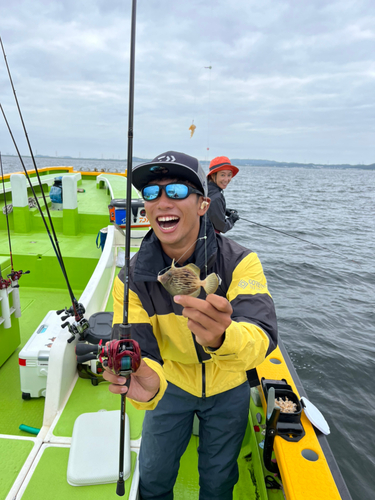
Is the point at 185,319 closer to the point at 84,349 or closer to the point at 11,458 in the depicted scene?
the point at 84,349

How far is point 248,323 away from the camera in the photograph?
156 cm

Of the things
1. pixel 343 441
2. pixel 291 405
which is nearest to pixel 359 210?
pixel 343 441

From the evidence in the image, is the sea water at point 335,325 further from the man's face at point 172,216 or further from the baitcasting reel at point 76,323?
the man's face at point 172,216

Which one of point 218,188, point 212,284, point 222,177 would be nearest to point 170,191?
point 212,284

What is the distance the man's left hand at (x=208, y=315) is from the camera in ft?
3.79

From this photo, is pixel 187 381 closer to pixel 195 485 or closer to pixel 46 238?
pixel 195 485

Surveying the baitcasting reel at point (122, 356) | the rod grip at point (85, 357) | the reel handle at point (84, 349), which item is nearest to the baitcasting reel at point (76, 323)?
the reel handle at point (84, 349)

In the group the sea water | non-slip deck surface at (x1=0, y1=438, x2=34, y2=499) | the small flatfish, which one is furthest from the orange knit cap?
non-slip deck surface at (x1=0, y1=438, x2=34, y2=499)

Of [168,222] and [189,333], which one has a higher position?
[168,222]

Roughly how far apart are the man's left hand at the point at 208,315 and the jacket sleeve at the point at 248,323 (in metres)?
0.09

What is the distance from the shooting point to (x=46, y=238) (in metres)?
7.64

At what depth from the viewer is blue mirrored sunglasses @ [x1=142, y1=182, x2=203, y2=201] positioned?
5.16 feet

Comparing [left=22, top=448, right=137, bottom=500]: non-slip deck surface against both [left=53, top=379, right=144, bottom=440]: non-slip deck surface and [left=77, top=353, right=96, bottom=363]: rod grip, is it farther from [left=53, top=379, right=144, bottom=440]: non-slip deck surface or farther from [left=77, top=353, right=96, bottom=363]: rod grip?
[left=77, top=353, right=96, bottom=363]: rod grip

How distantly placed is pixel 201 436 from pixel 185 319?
38.5 inches
